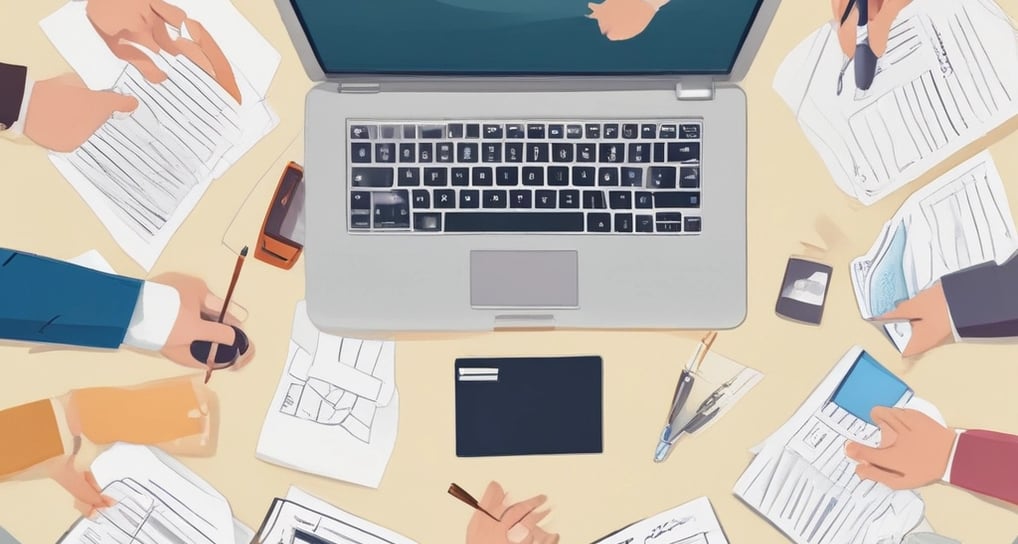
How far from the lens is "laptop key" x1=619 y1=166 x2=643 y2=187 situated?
904mm

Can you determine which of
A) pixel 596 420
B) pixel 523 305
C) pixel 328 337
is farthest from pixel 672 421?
pixel 328 337

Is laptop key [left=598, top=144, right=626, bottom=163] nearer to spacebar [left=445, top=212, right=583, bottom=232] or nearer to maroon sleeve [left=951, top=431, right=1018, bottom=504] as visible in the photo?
spacebar [left=445, top=212, right=583, bottom=232]

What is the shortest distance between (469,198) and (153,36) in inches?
18.4

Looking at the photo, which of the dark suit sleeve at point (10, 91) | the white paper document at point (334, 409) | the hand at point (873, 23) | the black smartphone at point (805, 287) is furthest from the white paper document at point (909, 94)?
the dark suit sleeve at point (10, 91)

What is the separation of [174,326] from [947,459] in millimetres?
1030

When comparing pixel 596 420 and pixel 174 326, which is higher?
pixel 174 326

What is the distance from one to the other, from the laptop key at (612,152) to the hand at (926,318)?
409 mm

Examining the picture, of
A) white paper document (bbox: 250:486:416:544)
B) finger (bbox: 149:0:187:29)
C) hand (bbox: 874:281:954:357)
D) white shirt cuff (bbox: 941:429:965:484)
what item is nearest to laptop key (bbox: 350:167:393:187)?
finger (bbox: 149:0:187:29)

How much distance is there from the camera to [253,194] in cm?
95

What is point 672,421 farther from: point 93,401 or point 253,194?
point 93,401

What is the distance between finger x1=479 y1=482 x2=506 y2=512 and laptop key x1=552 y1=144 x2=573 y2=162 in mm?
434

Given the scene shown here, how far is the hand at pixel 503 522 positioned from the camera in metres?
0.96

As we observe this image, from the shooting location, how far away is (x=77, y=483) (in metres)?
0.95

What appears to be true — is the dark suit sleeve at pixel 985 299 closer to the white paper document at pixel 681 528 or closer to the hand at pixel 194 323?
the white paper document at pixel 681 528
